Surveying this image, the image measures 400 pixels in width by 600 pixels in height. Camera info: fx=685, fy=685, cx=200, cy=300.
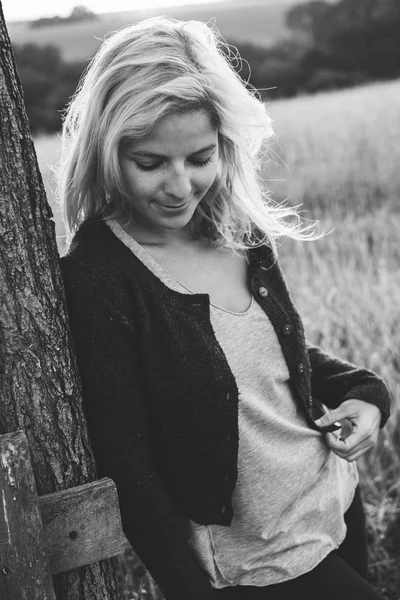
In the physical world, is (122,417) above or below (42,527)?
above

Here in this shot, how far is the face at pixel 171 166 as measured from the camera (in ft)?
4.33

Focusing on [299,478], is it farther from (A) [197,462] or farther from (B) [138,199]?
(B) [138,199]

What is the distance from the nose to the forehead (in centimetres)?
4

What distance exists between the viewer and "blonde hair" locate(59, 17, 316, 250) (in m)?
1.31

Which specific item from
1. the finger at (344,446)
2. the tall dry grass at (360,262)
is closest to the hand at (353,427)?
the finger at (344,446)

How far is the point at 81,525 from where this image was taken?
1188 millimetres

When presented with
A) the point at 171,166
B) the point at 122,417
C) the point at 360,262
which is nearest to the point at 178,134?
the point at 171,166

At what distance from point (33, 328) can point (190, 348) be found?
31cm

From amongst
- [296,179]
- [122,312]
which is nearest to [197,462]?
[122,312]

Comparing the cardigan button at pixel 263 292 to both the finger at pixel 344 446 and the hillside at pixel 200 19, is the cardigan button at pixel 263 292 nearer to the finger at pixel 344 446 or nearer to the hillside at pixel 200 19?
the finger at pixel 344 446

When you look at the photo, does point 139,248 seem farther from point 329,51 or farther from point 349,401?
point 329,51

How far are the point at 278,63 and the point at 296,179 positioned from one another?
2130 centimetres

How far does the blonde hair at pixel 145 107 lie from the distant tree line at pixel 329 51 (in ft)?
82.0

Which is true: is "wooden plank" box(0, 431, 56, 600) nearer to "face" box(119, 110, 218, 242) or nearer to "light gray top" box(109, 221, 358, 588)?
"light gray top" box(109, 221, 358, 588)
